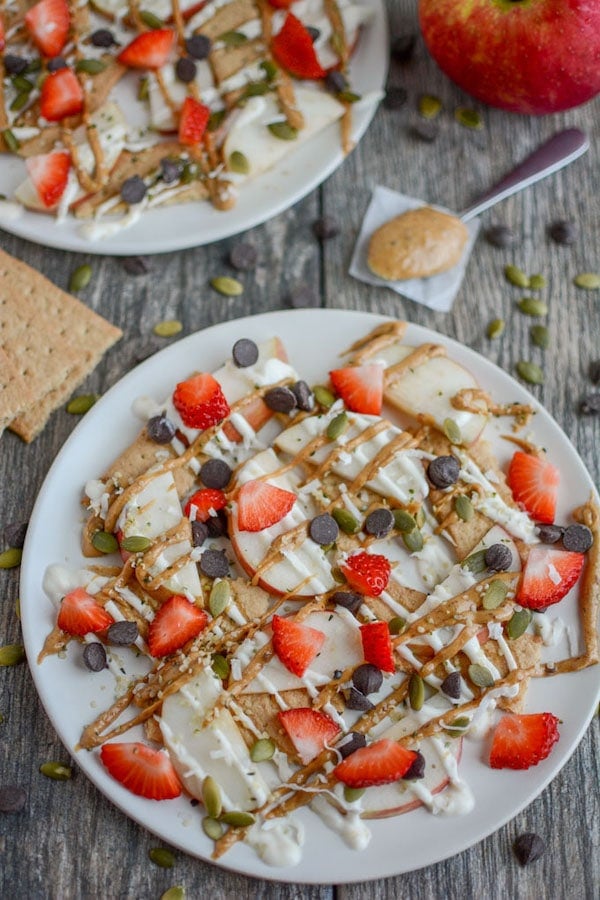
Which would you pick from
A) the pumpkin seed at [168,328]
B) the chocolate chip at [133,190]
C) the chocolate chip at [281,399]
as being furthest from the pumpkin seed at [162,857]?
the chocolate chip at [133,190]

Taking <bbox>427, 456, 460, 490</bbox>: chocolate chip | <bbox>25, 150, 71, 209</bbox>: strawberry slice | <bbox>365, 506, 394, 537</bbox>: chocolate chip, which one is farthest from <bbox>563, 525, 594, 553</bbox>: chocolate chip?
<bbox>25, 150, 71, 209</bbox>: strawberry slice

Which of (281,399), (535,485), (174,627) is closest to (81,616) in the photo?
(174,627)

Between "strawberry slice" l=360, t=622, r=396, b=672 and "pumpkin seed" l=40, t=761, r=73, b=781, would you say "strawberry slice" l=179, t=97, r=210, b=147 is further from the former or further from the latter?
"pumpkin seed" l=40, t=761, r=73, b=781

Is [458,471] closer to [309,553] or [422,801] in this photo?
[309,553]

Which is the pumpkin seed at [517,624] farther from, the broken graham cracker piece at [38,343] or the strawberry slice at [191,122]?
the strawberry slice at [191,122]

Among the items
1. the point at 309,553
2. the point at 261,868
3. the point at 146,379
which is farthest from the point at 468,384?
the point at 261,868

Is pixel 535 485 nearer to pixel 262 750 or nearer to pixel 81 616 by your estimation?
pixel 262 750
